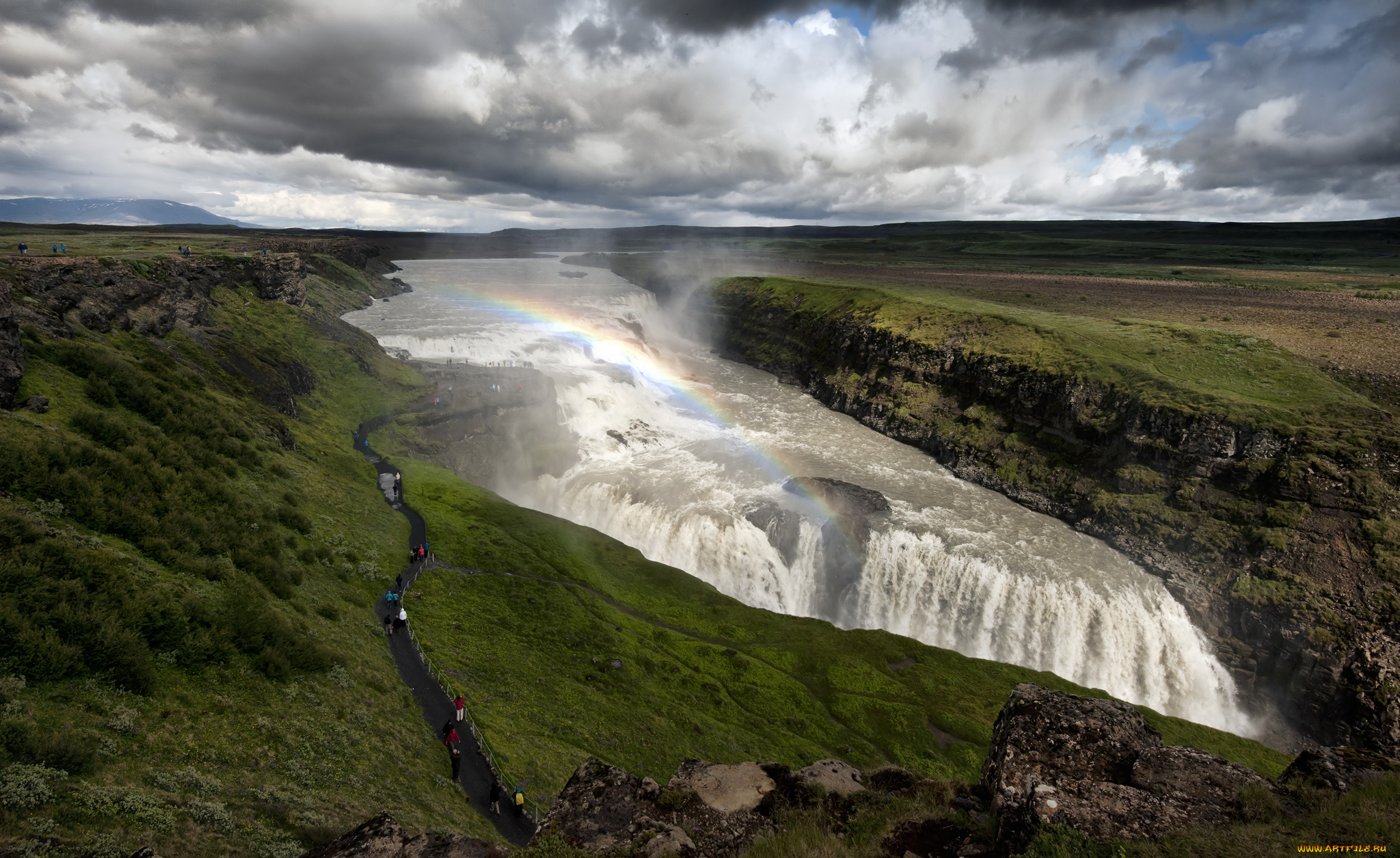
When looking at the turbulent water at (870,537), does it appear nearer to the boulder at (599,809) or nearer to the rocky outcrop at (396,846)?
the boulder at (599,809)

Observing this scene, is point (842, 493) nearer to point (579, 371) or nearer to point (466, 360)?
point (579, 371)

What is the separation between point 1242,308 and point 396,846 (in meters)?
119

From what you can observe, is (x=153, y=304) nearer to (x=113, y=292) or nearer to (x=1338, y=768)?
(x=113, y=292)

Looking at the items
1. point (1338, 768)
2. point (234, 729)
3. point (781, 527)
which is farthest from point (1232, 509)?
point (234, 729)

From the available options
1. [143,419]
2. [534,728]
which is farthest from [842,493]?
[143,419]

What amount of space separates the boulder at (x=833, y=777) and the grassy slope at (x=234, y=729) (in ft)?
39.8

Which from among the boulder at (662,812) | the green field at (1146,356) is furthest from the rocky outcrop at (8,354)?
the green field at (1146,356)

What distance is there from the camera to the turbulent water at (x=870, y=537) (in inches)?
1775

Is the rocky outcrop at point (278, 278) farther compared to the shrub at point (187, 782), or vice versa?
the rocky outcrop at point (278, 278)

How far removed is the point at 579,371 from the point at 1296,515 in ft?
273

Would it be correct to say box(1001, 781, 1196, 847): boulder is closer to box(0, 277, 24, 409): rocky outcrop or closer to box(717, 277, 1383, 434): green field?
box(0, 277, 24, 409): rocky outcrop

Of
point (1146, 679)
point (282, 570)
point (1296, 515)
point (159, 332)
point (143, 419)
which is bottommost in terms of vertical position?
point (1146, 679)

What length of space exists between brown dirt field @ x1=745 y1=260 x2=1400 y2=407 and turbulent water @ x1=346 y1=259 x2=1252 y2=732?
3309 centimetres

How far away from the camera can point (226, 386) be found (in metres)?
51.0
